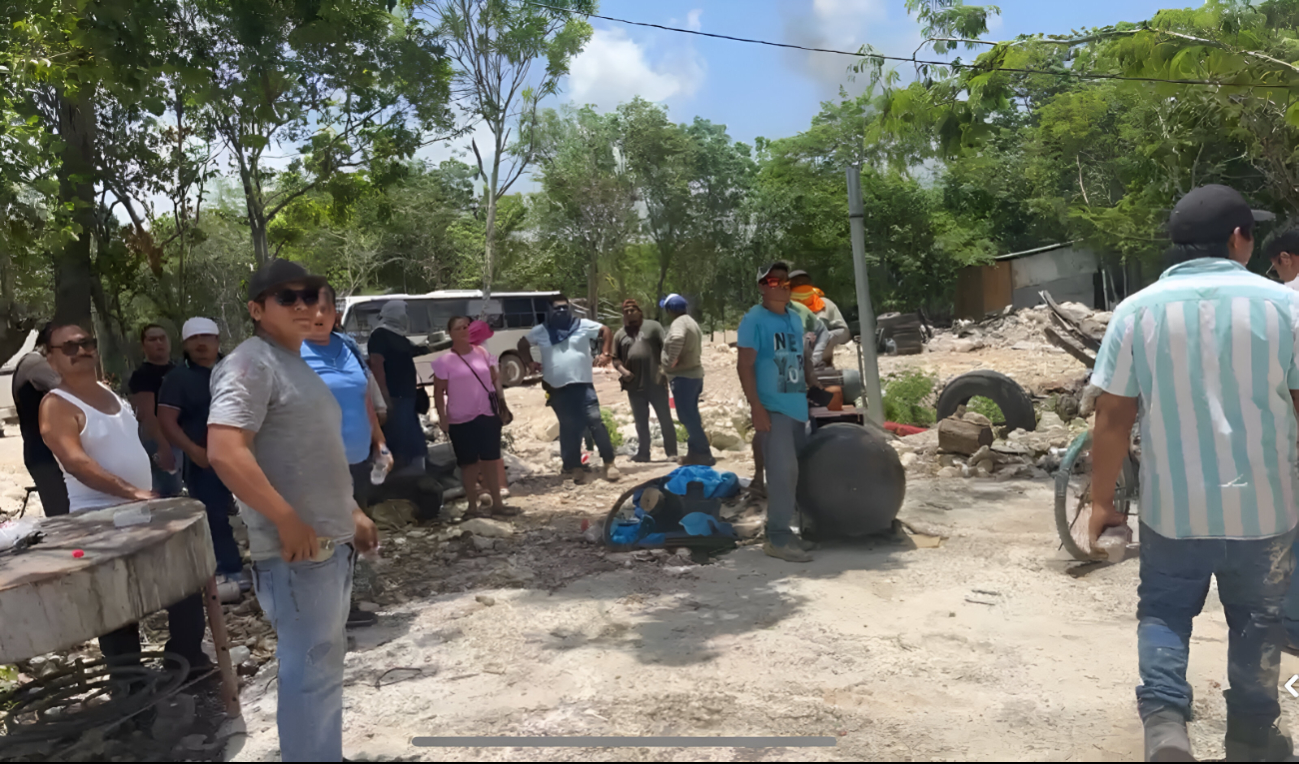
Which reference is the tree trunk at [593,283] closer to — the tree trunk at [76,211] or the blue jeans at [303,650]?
the tree trunk at [76,211]

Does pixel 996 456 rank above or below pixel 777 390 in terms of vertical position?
below

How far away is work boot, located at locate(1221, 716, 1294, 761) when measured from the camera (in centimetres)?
283

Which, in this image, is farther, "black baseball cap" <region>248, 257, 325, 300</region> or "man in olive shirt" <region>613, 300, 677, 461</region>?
"man in olive shirt" <region>613, 300, 677, 461</region>

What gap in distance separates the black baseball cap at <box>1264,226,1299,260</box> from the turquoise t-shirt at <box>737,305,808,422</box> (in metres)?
2.46

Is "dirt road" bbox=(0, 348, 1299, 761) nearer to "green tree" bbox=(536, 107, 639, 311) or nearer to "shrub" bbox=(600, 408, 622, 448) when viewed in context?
"shrub" bbox=(600, 408, 622, 448)

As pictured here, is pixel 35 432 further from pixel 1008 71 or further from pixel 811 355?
pixel 1008 71

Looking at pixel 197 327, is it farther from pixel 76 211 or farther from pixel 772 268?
pixel 76 211

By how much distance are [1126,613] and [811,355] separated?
10.6 feet

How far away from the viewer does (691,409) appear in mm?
9258

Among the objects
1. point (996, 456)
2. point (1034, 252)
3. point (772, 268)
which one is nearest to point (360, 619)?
point (772, 268)

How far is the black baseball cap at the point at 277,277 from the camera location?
2787 millimetres

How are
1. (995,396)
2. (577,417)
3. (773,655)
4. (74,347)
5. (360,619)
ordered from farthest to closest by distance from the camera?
1. (995,396)
2. (577,417)
3. (360,619)
4. (773,655)
5. (74,347)

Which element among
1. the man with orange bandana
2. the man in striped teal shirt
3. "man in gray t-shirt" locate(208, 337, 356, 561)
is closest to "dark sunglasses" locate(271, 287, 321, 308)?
"man in gray t-shirt" locate(208, 337, 356, 561)

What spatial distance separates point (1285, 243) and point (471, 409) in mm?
5334
